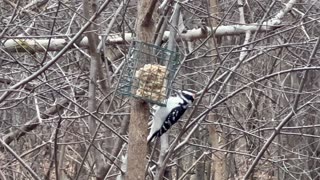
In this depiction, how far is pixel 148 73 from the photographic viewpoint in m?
3.47

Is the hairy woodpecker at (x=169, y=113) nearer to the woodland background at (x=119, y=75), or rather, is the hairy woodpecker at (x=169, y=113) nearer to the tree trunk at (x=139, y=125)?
the woodland background at (x=119, y=75)

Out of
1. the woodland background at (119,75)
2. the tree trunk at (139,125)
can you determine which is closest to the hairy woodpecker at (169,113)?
the woodland background at (119,75)

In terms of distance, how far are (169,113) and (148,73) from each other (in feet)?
1.72

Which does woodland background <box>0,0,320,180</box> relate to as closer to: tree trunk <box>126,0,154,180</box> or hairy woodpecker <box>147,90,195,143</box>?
tree trunk <box>126,0,154,180</box>

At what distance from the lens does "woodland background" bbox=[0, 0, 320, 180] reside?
3.75 m

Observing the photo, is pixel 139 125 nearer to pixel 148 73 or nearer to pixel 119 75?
pixel 148 73

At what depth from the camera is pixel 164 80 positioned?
142 inches

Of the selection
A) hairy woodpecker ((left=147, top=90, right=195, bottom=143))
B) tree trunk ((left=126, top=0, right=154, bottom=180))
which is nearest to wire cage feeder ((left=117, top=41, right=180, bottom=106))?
tree trunk ((left=126, top=0, right=154, bottom=180))

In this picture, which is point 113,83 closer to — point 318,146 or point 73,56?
point 73,56

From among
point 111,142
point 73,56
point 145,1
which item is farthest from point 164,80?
point 73,56

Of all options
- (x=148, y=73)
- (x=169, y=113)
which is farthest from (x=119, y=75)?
(x=148, y=73)

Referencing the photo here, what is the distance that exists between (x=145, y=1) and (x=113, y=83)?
6.30 ft

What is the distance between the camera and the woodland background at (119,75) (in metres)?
3.75

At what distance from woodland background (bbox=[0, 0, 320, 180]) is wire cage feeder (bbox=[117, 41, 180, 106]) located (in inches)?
2.8
